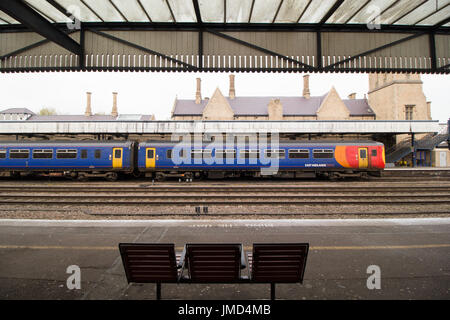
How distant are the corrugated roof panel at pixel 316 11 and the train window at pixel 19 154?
2021cm

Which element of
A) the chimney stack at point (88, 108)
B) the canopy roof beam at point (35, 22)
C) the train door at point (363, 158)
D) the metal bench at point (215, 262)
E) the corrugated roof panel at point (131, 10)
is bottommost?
the metal bench at point (215, 262)

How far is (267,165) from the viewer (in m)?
16.5

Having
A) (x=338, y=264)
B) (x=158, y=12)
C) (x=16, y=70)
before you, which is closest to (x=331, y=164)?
(x=338, y=264)

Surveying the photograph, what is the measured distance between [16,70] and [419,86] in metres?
52.3

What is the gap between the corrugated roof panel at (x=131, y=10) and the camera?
483 centimetres

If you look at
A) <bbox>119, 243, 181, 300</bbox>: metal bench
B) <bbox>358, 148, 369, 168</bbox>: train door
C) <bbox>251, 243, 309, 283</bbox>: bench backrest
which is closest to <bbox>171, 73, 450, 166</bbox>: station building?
<bbox>358, 148, 369, 168</bbox>: train door

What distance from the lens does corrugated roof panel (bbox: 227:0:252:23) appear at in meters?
4.77

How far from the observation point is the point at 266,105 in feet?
159

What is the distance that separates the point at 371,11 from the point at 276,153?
11.7 m

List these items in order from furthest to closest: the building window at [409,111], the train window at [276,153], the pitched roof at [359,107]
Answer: the pitched roof at [359,107] → the building window at [409,111] → the train window at [276,153]

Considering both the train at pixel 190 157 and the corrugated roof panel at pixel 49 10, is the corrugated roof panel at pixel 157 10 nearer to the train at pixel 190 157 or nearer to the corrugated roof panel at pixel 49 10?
the corrugated roof panel at pixel 49 10

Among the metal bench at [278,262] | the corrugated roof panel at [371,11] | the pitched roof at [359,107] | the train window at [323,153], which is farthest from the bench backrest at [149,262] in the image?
the pitched roof at [359,107]

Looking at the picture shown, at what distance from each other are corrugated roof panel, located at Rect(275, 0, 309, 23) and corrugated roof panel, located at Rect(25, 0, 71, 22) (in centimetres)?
491
